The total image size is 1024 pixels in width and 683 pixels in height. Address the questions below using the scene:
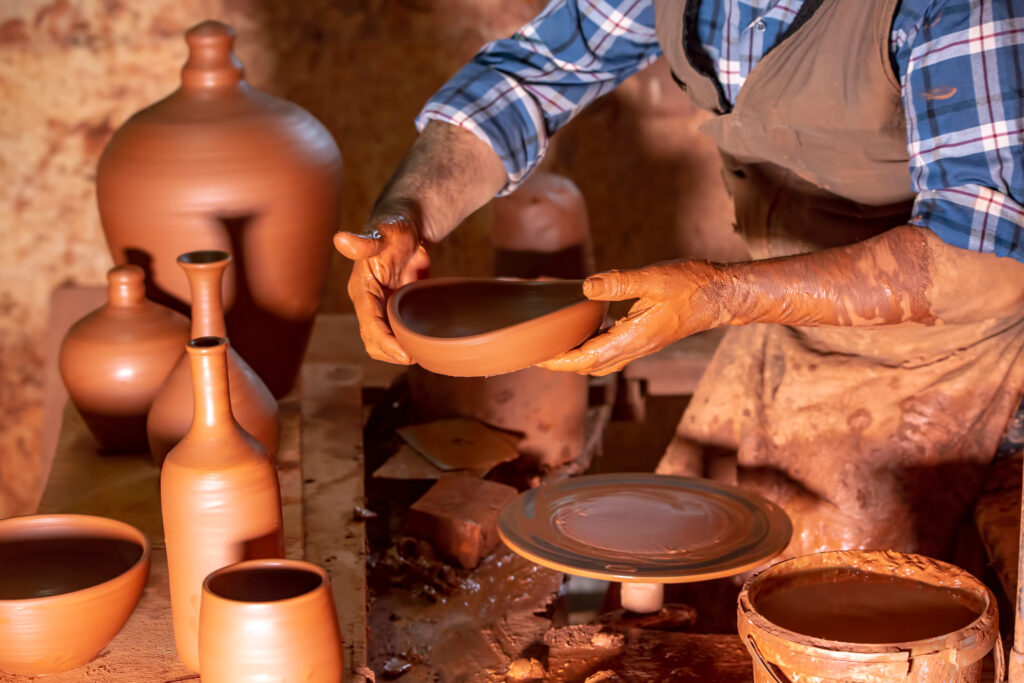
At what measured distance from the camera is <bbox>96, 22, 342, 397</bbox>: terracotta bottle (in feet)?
8.67

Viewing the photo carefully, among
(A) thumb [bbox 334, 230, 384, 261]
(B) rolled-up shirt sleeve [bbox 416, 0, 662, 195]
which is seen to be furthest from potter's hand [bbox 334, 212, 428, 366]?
(B) rolled-up shirt sleeve [bbox 416, 0, 662, 195]

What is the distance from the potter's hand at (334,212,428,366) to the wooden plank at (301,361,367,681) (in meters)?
0.44

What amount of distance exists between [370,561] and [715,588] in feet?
2.75

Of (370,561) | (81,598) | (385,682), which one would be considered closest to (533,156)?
(370,561)

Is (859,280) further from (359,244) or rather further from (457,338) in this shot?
(359,244)

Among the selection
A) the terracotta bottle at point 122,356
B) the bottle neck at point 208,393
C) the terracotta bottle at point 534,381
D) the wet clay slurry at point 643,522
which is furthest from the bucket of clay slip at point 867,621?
the terracotta bottle at point 122,356

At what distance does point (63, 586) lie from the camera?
70.7 inches

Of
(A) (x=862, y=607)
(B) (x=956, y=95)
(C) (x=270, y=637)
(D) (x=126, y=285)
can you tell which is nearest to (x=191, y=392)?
(D) (x=126, y=285)

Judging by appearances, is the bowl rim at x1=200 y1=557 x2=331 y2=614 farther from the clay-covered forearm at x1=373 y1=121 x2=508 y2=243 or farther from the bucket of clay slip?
the clay-covered forearm at x1=373 y1=121 x2=508 y2=243

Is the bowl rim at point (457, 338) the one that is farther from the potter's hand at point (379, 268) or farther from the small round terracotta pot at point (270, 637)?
the small round terracotta pot at point (270, 637)

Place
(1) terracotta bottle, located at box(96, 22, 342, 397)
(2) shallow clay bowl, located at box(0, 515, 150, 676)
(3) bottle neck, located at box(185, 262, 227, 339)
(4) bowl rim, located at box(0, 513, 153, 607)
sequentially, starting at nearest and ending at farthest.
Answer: (2) shallow clay bowl, located at box(0, 515, 150, 676) < (4) bowl rim, located at box(0, 513, 153, 607) < (3) bottle neck, located at box(185, 262, 227, 339) < (1) terracotta bottle, located at box(96, 22, 342, 397)

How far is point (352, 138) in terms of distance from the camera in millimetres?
4047

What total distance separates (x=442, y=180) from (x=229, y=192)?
0.58m

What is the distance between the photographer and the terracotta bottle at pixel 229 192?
8.67 ft
